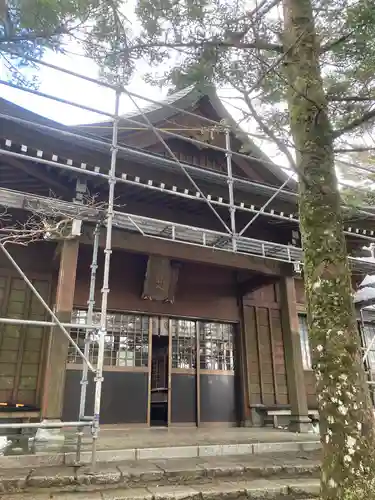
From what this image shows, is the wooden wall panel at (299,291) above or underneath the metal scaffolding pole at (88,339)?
above

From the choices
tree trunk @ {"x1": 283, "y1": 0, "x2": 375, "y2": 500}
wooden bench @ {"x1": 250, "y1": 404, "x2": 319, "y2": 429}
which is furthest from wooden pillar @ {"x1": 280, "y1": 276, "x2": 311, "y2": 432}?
tree trunk @ {"x1": 283, "y1": 0, "x2": 375, "y2": 500}

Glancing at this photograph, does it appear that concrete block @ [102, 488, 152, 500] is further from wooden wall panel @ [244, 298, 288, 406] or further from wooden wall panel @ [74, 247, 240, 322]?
wooden wall panel @ [244, 298, 288, 406]

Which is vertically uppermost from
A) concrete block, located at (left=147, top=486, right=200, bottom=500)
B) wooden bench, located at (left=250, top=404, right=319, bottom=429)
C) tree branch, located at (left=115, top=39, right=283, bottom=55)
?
tree branch, located at (left=115, top=39, right=283, bottom=55)

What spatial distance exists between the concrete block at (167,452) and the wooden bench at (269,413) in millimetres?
3387

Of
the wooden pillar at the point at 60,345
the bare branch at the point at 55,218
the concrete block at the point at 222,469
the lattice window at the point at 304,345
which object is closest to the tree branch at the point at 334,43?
the bare branch at the point at 55,218

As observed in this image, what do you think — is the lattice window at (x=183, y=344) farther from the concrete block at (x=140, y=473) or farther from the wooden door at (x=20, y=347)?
the concrete block at (x=140, y=473)

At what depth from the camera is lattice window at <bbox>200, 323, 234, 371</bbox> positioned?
830 centimetres

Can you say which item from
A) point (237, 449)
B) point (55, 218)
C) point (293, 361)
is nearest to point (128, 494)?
point (237, 449)

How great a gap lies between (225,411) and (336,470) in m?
5.79

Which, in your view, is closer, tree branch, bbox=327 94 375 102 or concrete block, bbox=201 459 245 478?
tree branch, bbox=327 94 375 102

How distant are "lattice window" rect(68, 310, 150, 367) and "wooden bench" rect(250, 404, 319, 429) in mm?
2579

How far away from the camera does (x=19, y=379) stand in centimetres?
651

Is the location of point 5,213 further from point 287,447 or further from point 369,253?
point 369,253

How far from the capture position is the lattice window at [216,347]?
8305 mm
